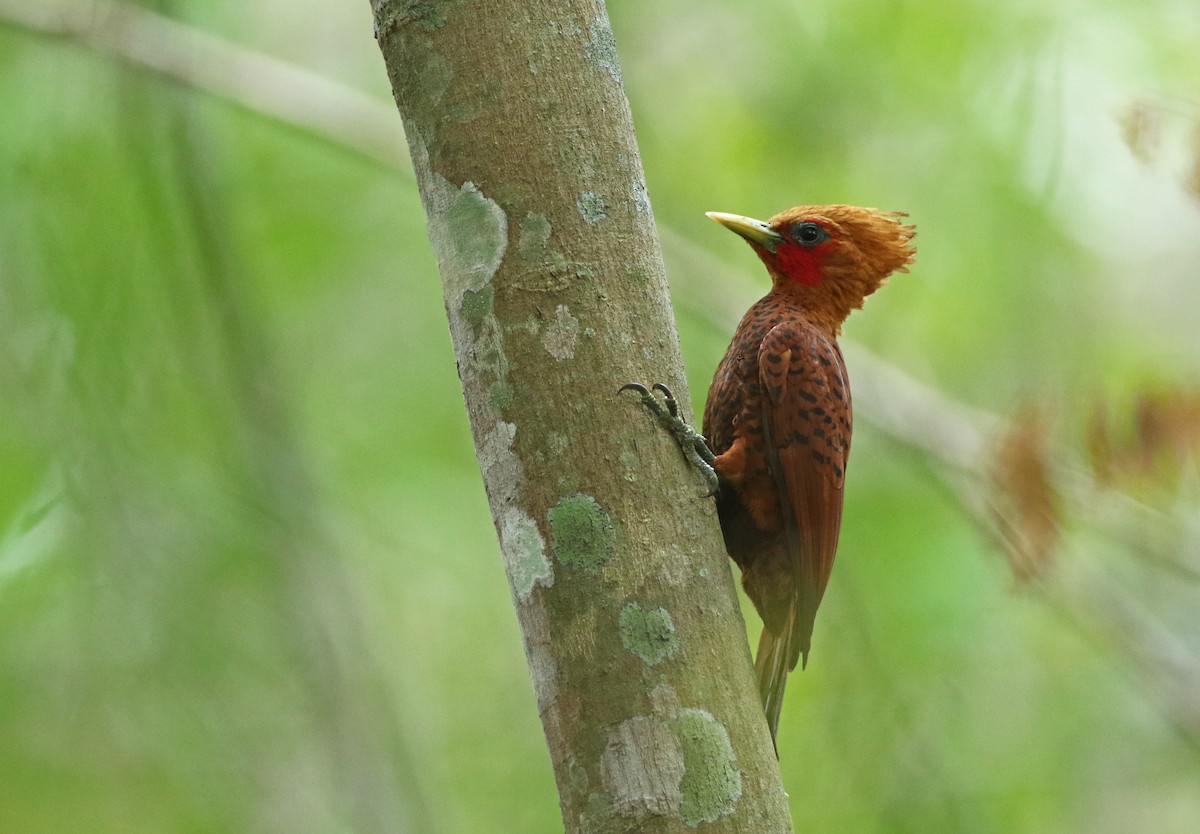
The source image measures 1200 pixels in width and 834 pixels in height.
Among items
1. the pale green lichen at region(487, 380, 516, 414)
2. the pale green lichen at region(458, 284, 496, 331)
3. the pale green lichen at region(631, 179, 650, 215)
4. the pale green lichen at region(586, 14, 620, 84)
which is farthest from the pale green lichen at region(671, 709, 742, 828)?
the pale green lichen at region(586, 14, 620, 84)

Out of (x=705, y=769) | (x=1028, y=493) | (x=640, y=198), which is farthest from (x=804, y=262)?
(x=705, y=769)

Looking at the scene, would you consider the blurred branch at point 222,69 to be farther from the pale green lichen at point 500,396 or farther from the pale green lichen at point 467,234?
the pale green lichen at point 500,396

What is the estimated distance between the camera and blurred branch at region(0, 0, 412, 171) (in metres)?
3.91

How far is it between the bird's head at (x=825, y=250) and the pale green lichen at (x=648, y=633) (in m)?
1.58

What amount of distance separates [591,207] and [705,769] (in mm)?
833

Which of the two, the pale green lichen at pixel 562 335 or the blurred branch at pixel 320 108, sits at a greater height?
the blurred branch at pixel 320 108

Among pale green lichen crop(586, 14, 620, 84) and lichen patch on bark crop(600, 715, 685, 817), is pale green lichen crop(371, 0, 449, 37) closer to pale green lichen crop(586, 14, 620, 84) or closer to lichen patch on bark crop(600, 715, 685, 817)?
pale green lichen crop(586, 14, 620, 84)

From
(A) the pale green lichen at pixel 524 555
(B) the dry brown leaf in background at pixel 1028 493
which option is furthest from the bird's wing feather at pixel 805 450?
(A) the pale green lichen at pixel 524 555

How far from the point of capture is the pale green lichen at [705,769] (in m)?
1.64

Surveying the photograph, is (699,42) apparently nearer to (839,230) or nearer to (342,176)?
(342,176)

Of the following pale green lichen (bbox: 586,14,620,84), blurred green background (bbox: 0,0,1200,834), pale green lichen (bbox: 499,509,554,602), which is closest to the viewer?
pale green lichen (bbox: 499,509,554,602)

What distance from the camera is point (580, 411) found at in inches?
70.1

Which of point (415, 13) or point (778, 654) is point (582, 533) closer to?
point (415, 13)

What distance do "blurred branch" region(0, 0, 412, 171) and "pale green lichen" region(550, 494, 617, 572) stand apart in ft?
8.77
